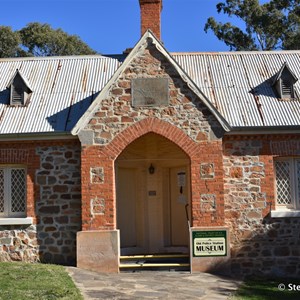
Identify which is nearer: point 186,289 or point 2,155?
point 186,289

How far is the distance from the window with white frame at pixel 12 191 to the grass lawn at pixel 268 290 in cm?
588

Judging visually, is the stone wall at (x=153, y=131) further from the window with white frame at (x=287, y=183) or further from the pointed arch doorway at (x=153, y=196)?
the pointed arch doorway at (x=153, y=196)

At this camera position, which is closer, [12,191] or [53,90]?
[12,191]

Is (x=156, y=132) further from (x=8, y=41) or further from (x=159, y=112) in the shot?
(x=8, y=41)

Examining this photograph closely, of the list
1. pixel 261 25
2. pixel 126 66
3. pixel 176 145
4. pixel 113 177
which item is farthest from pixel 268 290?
pixel 261 25

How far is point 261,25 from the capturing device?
3194cm

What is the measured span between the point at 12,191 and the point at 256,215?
6282mm

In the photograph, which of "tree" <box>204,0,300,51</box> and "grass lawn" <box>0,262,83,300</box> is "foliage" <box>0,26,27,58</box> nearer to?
"tree" <box>204,0,300,51</box>

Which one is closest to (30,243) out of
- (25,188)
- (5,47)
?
(25,188)

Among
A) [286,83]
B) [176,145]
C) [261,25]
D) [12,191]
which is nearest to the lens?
[176,145]

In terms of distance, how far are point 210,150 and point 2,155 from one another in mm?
5276

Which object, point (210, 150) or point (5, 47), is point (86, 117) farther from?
point (5, 47)

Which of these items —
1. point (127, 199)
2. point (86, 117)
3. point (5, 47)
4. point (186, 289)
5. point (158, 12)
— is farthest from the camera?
point (5, 47)

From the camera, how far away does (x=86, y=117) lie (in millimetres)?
12133
